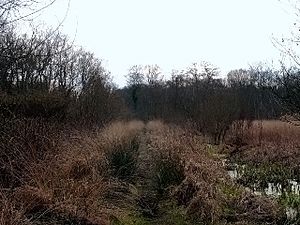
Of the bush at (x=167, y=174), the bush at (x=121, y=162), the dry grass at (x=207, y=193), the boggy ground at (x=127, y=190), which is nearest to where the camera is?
the boggy ground at (x=127, y=190)

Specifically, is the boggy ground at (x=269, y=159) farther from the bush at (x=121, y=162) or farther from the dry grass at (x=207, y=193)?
the bush at (x=121, y=162)

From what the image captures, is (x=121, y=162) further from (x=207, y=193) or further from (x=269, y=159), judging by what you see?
(x=269, y=159)

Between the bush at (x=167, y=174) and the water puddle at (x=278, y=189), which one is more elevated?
the bush at (x=167, y=174)

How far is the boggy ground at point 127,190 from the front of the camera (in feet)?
26.5

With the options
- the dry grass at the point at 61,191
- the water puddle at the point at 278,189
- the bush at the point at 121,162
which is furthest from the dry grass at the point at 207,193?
the dry grass at the point at 61,191

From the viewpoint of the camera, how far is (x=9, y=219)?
6246 mm

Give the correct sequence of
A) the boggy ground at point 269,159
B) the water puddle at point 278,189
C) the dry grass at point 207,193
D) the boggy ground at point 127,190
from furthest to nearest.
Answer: the boggy ground at point 269,159
the water puddle at point 278,189
the dry grass at point 207,193
the boggy ground at point 127,190

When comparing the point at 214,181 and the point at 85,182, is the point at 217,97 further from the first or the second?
the point at 85,182

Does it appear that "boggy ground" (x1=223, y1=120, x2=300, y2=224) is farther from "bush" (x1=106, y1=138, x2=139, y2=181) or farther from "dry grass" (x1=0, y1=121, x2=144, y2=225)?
"dry grass" (x1=0, y1=121, x2=144, y2=225)

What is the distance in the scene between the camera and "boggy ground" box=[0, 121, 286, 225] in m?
8.09

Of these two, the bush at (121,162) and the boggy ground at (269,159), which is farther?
the boggy ground at (269,159)

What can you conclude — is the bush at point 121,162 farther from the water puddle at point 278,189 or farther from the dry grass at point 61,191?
the water puddle at point 278,189

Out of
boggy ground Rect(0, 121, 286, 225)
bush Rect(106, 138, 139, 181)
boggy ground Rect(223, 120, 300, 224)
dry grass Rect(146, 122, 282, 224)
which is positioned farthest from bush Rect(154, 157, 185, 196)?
boggy ground Rect(223, 120, 300, 224)

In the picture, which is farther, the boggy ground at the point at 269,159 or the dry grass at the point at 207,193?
A: the boggy ground at the point at 269,159
